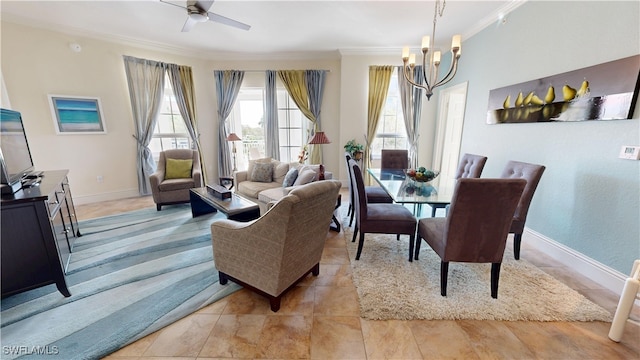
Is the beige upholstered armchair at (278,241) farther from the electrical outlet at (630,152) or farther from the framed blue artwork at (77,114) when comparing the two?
the framed blue artwork at (77,114)

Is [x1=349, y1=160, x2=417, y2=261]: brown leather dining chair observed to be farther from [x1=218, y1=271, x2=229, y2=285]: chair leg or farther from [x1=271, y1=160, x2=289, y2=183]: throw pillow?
[x1=271, y1=160, x2=289, y2=183]: throw pillow

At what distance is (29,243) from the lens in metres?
1.68

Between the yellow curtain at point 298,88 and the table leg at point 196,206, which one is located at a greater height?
the yellow curtain at point 298,88

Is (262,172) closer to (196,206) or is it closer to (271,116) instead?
(196,206)

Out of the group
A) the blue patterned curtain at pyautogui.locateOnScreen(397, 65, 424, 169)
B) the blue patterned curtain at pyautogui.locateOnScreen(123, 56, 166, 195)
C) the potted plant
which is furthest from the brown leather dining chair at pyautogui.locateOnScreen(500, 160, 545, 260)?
the blue patterned curtain at pyautogui.locateOnScreen(123, 56, 166, 195)

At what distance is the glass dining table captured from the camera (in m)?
2.16

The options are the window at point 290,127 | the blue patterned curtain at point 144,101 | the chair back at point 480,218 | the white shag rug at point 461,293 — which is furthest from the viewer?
the window at point 290,127

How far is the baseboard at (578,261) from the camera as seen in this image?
1.93 meters

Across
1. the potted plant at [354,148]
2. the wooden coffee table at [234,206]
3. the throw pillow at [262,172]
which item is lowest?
the wooden coffee table at [234,206]

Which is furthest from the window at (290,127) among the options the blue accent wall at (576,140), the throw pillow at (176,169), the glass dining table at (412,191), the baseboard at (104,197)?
the blue accent wall at (576,140)

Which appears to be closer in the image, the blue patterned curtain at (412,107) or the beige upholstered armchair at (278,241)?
the beige upholstered armchair at (278,241)

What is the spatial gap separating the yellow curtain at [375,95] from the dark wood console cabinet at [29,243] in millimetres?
4398

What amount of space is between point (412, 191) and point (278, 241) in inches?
59.8

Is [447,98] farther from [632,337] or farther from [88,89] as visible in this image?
[88,89]
